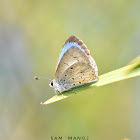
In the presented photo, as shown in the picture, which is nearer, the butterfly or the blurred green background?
the butterfly

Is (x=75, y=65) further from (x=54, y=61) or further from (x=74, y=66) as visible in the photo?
(x=54, y=61)

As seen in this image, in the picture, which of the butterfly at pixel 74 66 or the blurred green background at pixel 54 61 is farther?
the blurred green background at pixel 54 61

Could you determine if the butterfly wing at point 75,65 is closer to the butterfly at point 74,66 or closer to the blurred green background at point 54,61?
the butterfly at point 74,66

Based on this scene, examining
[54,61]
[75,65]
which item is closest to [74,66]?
[75,65]

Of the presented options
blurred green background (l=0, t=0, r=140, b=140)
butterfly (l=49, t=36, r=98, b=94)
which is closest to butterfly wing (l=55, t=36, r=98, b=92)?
butterfly (l=49, t=36, r=98, b=94)

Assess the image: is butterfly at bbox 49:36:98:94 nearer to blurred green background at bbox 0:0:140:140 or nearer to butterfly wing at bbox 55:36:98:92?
butterfly wing at bbox 55:36:98:92

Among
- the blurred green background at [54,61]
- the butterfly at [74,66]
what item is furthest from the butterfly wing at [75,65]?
the blurred green background at [54,61]

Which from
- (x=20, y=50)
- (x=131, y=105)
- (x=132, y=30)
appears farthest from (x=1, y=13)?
(x=131, y=105)
